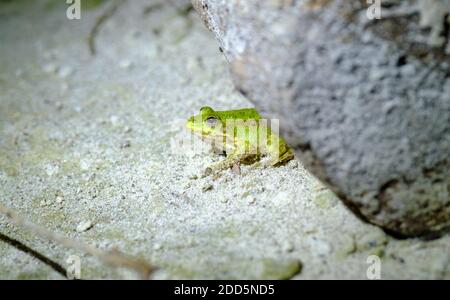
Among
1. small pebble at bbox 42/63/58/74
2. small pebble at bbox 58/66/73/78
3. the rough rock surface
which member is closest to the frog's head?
the rough rock surface

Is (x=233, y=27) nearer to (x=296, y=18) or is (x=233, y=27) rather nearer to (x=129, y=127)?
(x=296, y=18)

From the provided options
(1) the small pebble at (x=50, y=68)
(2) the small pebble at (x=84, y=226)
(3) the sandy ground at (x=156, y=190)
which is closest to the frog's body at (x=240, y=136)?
(3) the sandy ground at (x=156, y=190)

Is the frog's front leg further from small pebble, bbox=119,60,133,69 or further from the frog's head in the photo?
small pebble, bbox=119,60,133,69

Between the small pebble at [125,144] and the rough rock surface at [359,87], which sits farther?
the small pebble at [125,144]

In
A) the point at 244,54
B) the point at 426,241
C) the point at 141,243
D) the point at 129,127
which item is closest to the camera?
the point at 244,54

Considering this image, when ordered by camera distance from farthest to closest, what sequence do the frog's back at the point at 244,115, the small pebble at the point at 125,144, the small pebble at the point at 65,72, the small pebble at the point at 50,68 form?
the small pebble at the point at 50,68 → the small pebble at the point at 65,72 → the small pebble at the point at 125,144 → the frog's back at the point at 244,115

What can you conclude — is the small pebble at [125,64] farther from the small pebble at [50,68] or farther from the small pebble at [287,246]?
the small pebble at [287,246]

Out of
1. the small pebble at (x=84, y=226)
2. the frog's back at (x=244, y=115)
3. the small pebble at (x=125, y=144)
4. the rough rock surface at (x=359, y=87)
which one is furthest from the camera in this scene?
the small pebble at (x=125, y=144)

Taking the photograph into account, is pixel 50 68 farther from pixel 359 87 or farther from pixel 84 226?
pixel 359 87
